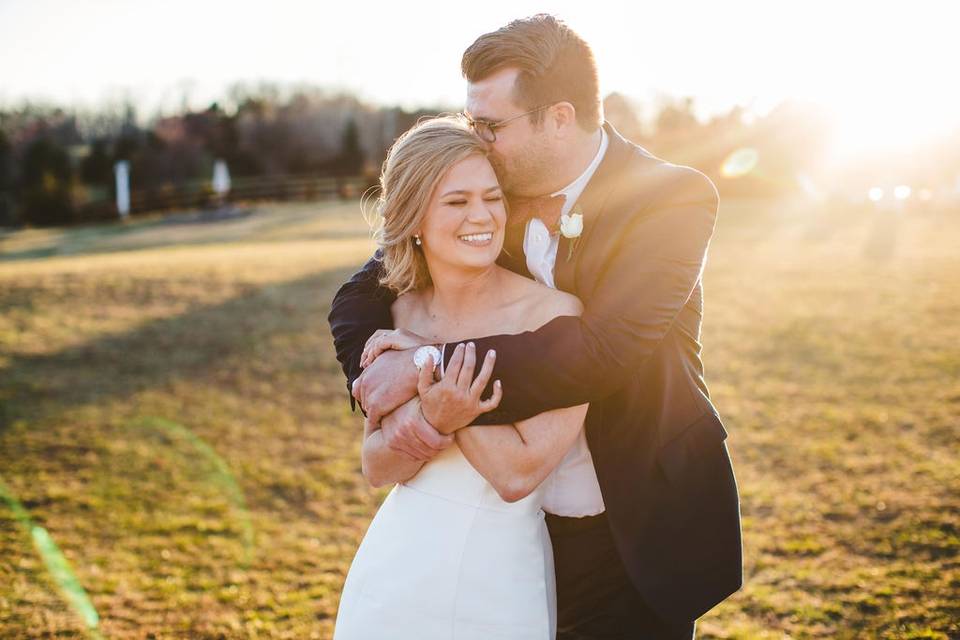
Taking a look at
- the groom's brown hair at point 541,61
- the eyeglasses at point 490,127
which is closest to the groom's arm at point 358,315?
the eyeglasses at point 490,127

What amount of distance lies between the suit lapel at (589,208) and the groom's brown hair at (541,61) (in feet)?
Result: 0.80

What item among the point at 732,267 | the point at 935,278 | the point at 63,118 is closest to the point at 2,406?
the point at 732,267

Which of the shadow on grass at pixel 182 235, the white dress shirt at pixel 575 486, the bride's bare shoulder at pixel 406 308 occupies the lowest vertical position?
the shadow on grass at pixel 182 235

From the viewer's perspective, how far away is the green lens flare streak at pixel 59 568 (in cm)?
477

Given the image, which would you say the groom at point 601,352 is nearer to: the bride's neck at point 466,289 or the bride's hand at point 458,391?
the bride's hand at point 458,391

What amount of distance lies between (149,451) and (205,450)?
56 cm

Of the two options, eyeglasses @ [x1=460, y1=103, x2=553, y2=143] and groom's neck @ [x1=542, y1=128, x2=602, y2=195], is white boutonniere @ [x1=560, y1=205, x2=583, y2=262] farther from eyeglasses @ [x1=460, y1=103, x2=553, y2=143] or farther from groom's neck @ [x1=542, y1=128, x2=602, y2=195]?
eyeglasses @ [x1=460, y1=103, x2=553, y2=143]

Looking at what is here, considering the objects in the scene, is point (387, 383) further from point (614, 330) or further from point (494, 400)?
point (614, 330)

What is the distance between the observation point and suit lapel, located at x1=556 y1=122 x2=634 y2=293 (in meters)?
2.59

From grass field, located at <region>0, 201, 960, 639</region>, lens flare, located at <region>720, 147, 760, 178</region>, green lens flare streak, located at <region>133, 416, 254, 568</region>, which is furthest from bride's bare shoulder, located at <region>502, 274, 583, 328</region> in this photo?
lens flare, located at <region>720, 147, 760, 178</region>

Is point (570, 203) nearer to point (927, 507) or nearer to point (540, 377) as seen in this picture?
point (540, 377)

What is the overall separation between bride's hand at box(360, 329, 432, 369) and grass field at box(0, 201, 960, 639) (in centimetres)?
285

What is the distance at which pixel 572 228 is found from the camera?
2580 mm

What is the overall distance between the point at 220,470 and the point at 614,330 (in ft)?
19.2
